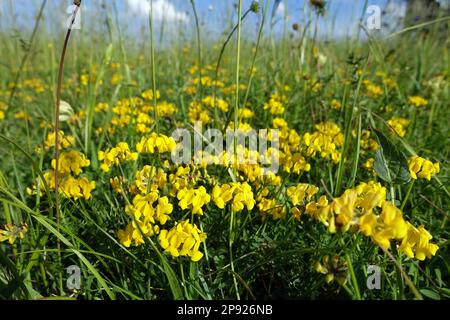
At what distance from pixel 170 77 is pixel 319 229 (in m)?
2.64

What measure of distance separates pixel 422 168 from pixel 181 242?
700 mm

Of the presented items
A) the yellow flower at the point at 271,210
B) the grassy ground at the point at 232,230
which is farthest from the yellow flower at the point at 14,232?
the yellow flower at the point at 271,210

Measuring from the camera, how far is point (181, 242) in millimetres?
780

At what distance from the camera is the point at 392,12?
3.41 meters

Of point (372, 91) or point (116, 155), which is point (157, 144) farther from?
point (372, 91)

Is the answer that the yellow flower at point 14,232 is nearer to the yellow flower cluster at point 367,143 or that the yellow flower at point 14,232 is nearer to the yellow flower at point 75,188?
the yellow flower at point 75,188

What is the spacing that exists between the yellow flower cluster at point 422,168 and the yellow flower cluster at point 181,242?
613mm

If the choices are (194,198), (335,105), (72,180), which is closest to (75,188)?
(72,180)

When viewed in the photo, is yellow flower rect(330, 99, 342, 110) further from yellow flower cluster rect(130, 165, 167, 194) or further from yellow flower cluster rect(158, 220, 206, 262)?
yellow flower cluster rect(158, 220, 206, 262)

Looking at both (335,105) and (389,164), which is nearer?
(389,164)

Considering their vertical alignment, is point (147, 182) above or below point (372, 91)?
below
